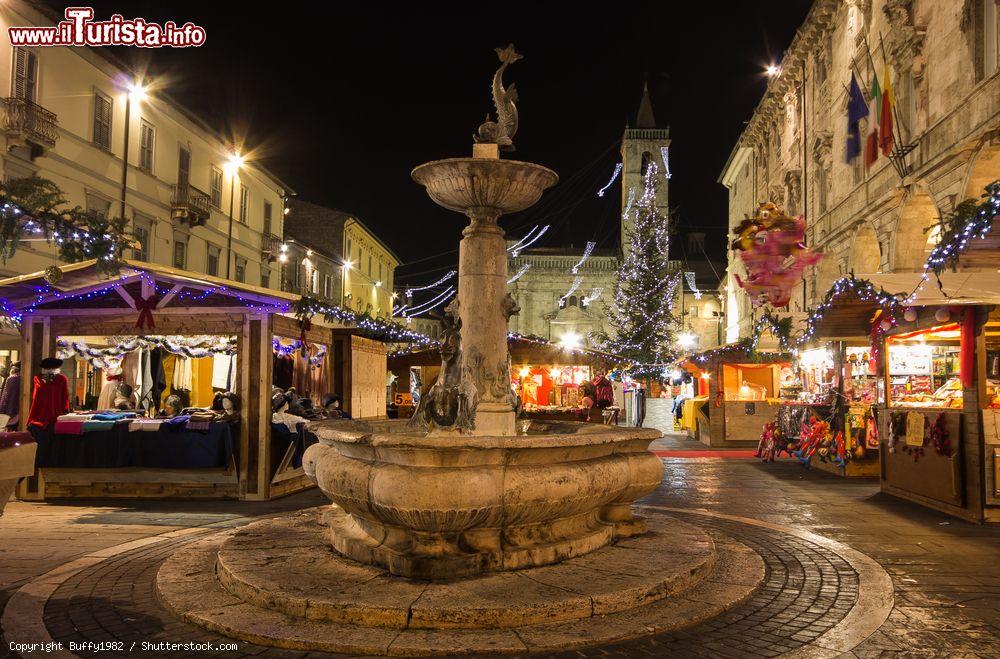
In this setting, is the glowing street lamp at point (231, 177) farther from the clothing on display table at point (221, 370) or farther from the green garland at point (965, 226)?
the green garland at point (965, 226)

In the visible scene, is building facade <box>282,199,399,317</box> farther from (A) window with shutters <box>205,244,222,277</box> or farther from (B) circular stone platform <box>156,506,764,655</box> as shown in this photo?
(B) circular stone platform <box>156,506,764,655</box>

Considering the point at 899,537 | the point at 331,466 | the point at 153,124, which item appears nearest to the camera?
the point at 331,466

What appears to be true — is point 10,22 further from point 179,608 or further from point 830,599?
point 830,599

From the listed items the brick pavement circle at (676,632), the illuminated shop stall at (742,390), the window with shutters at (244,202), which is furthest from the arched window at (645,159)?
the brick pavement circle at (676,632)

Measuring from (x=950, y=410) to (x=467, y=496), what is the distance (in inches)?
289

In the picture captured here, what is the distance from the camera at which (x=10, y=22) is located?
18.4m

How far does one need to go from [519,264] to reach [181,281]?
5537 cm

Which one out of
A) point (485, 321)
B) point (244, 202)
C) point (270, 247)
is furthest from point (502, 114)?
point (270, 247)

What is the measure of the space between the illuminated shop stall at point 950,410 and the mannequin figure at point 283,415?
8.62 m

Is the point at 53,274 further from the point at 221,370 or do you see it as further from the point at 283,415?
the point at 221,370

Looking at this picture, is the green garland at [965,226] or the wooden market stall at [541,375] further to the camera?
the wooden market stall at [541,375]

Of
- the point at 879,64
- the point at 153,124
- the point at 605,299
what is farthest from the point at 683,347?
the point at 153,124

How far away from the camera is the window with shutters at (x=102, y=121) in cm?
2223

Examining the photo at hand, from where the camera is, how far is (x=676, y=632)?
462 cm
